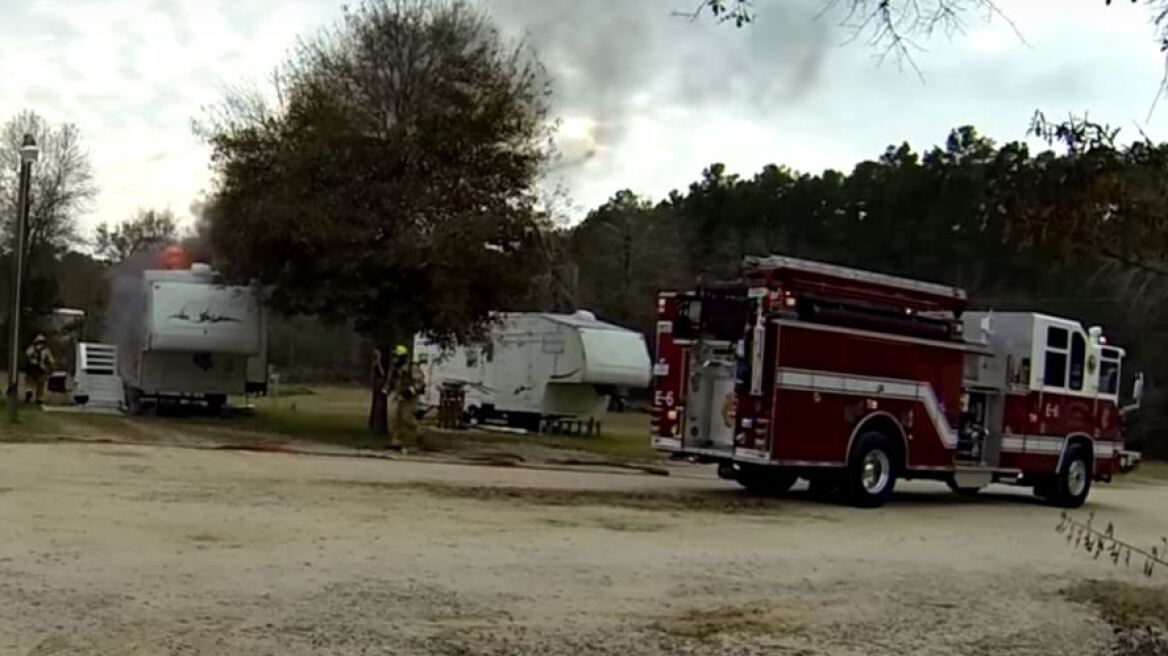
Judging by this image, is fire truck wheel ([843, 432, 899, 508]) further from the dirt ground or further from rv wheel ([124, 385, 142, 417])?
rv wheel ([124, 385, 142, 417])

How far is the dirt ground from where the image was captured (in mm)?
7910

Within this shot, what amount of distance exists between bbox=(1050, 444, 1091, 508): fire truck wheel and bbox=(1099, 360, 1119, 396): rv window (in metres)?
1.06

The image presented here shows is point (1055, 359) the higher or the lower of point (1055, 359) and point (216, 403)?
the higher

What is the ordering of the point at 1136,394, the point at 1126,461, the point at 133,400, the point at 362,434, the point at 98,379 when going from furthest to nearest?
the point at 98,379 → the point at 133,400 → the point at 362,434 → the point at 1126,461 → the point at 1136,394

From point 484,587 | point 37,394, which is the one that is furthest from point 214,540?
point 37,394

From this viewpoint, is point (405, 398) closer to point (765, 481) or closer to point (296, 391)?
point (765, 481)

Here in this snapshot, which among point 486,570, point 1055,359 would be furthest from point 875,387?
point 486,570

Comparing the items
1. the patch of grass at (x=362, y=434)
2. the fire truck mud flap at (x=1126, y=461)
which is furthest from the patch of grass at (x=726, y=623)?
the patch of grass at (x=362, y=434)

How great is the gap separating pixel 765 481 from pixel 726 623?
34.3 feet

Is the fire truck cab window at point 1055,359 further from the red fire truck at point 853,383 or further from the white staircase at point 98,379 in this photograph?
the white staircase at point 98,379

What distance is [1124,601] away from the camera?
1088cm

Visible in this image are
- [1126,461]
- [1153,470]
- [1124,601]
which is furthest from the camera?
[1153,470]

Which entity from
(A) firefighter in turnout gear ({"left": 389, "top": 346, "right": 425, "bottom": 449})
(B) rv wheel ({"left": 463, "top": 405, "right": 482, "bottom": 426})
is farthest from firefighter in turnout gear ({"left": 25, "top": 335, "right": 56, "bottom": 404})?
(B) rv wheel ({"left": 463, "top": 405, "right": 482, "bottom": 426})

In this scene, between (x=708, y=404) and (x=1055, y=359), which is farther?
(x=1055, y=359)
